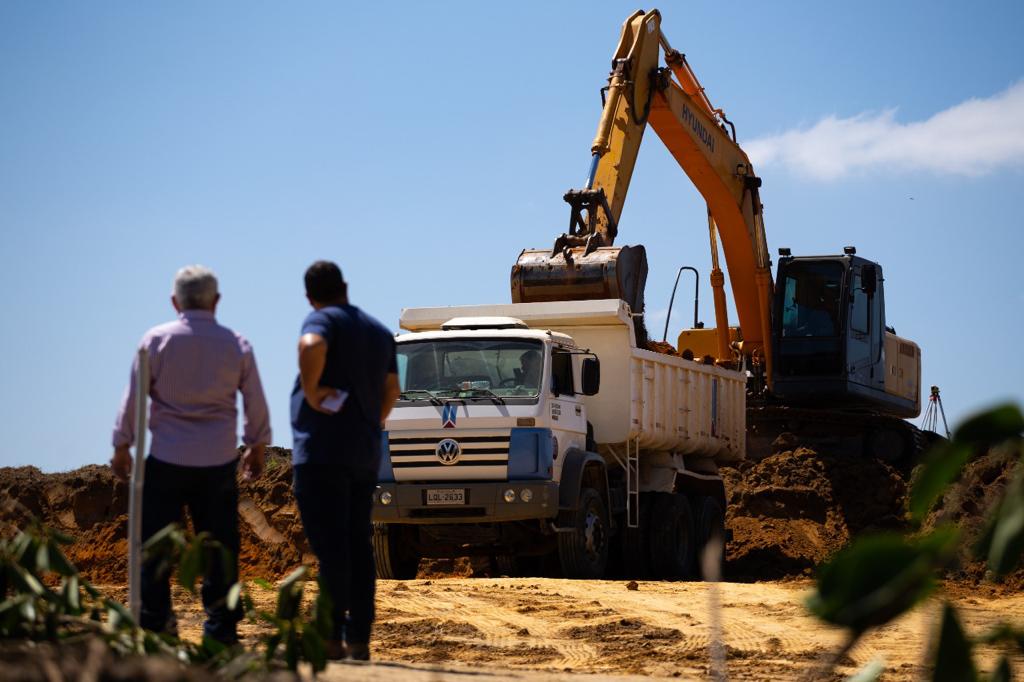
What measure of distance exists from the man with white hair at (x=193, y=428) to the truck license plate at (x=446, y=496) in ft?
27.2

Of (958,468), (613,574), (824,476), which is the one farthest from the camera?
(824,476)

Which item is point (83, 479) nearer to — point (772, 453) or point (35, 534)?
point (772, 453)

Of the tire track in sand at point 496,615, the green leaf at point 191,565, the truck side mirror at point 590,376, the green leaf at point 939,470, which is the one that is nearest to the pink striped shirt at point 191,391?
→ the green leaf at point 191,565

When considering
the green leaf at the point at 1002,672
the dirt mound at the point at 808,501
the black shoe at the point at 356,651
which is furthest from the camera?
the dirt mound at the point at 808,501

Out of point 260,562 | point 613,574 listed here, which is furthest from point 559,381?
point 260,562

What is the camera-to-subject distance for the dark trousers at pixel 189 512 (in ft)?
21.9

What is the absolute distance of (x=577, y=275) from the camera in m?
17.7

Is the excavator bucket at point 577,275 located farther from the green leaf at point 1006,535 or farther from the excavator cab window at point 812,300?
the green leaf at point 1006,535

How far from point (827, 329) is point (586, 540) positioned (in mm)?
9397

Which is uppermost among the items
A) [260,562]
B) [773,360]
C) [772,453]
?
[773,360]

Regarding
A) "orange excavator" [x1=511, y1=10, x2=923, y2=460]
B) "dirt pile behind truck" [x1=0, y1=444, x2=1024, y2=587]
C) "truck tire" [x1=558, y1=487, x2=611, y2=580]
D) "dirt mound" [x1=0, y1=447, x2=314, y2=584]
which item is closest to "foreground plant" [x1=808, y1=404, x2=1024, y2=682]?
"truck tire" [x1=558, y1=487, x2=611, y2=580]

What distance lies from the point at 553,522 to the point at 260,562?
235 inches

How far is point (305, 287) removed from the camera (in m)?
7.30

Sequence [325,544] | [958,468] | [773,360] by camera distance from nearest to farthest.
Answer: [958,468], [325,544], [773,360]
